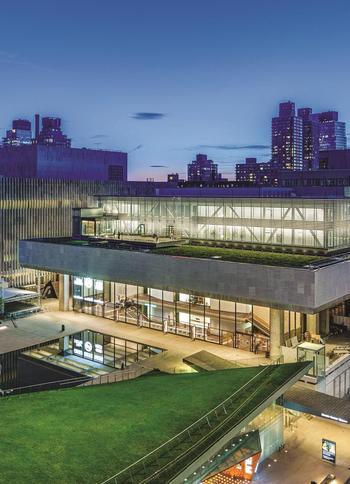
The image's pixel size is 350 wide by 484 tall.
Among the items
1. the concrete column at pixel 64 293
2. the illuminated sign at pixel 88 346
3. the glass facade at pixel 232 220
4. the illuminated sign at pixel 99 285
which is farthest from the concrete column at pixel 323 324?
the concrete column at pixel 64 293

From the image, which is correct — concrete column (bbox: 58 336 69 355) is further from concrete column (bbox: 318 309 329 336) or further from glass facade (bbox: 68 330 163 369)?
concrete column (bbox: 318 309 329 336)

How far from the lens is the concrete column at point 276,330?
127 feet

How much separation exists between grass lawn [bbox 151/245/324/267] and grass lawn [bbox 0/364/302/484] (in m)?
11.2

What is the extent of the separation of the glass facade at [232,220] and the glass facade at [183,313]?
849 cm

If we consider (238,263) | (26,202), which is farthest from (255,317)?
(26,202)

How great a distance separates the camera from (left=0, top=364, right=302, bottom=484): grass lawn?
64.5 ft

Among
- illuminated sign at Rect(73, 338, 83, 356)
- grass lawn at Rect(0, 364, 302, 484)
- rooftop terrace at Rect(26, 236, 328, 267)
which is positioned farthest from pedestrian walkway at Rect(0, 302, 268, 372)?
grass lawn at Rect(0, 364, 302, 484)

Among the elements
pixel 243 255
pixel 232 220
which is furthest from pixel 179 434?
pixel 232 220

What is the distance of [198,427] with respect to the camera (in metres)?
22.7

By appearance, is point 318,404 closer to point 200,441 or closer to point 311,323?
point 200,441

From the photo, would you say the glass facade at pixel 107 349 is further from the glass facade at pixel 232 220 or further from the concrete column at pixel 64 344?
the glass facade at pixel 232 220

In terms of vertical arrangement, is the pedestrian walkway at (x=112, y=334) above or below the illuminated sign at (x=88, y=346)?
above

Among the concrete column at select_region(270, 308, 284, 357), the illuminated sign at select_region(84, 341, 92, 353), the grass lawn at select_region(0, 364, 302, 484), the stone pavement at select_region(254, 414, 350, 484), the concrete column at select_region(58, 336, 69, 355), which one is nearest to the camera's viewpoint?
the grass lawn at select_region(0, 364, 302, 484)

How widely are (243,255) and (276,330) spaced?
7.92 m
